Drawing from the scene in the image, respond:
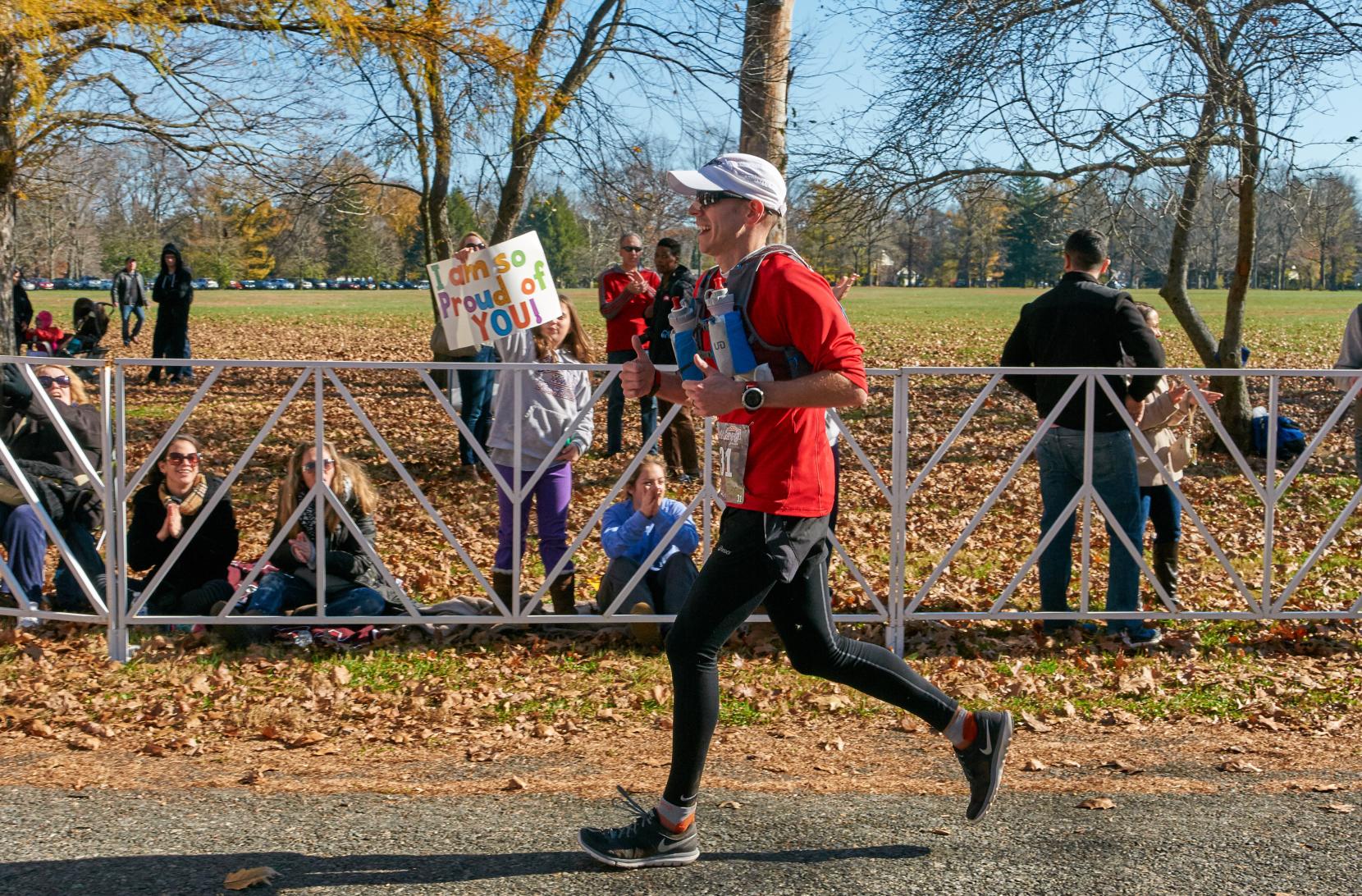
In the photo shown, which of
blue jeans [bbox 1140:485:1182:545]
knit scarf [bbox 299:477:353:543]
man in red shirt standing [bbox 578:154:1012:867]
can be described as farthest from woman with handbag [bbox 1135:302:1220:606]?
knit scarf [bbox 299:477:353:543]

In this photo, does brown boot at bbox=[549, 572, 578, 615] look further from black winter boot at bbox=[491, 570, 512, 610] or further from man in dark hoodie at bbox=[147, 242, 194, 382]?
man in dark hoodie at bbox=[147, 242, 194, 382]

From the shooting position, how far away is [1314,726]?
5.37 metres

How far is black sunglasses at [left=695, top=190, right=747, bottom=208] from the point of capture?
3588 millimetres

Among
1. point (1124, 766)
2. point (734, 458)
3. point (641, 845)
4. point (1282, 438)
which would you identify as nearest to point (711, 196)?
point (734, 458)

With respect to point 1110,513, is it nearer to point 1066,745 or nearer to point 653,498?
point 1066,745

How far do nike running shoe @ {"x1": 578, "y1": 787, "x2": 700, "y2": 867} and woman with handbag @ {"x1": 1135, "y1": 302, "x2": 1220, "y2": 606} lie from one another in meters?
3.67

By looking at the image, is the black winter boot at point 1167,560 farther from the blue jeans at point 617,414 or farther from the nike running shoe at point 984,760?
the blue jeans at point 617,414

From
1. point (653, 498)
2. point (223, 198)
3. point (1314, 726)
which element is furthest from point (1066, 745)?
point (223, 198)

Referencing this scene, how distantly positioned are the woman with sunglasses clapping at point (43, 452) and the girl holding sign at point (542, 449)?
2060 mm

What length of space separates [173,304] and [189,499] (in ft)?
40.5

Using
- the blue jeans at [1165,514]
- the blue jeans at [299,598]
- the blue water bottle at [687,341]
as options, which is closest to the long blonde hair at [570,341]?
the blue jeans at [299,598]

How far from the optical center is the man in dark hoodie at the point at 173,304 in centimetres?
1766

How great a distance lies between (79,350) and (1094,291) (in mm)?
16767

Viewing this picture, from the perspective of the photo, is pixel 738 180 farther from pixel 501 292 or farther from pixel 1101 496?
pixel 501 292
